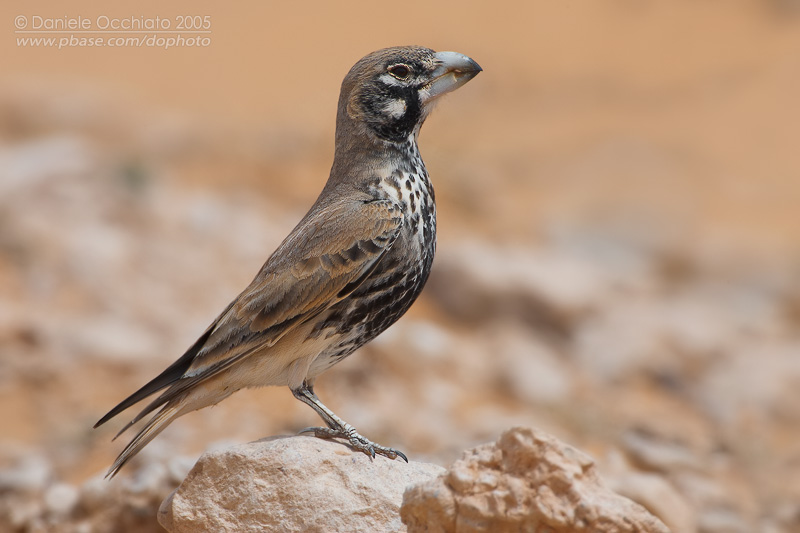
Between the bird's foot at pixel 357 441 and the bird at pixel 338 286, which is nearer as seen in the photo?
the bird's foot at pixel 357 441

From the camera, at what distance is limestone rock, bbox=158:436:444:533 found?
5.66 meters

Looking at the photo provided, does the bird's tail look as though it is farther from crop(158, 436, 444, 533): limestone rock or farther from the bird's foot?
the bird's foot

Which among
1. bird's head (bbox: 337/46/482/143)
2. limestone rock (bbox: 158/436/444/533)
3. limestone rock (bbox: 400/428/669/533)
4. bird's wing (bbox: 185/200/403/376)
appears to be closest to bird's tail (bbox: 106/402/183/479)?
bird's wing (bbox: 185/200/403/376)

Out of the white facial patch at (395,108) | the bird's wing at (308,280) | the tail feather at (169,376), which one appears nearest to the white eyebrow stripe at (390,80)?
the white facial patch at (395,108)

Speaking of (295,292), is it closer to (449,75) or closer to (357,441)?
(357,441)

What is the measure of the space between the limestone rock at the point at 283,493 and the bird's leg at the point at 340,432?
0.17 metres

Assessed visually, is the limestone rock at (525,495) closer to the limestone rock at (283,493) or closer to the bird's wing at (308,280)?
the limestone rock at (283,493)

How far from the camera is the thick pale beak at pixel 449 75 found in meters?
6.74

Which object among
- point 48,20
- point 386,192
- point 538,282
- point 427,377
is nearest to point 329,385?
point 427,377

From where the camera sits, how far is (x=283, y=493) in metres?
5.70

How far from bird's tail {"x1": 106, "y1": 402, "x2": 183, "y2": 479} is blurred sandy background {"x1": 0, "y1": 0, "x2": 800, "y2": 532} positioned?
137 cm

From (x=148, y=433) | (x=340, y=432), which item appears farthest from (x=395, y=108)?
(x=148, y=433)

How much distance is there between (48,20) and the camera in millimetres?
24141

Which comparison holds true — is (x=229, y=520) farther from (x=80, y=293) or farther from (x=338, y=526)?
(x=80, y=293)
